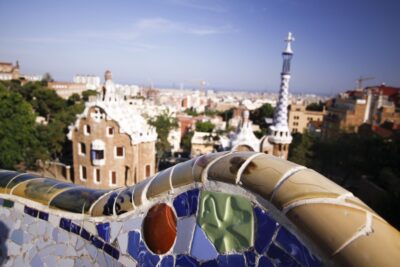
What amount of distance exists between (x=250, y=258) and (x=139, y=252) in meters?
0.78

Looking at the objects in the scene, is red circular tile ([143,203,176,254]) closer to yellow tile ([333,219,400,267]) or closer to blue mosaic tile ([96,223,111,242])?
blue mosaic tile ([96,223,111,242])

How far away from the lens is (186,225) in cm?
160

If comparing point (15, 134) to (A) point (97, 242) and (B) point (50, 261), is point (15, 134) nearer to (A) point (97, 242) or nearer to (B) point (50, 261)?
(B) point (50, 261)

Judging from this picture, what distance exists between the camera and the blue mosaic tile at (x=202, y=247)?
4.93ft

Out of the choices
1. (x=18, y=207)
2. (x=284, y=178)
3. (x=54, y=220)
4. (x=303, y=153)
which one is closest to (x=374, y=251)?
(x=284, y=178)

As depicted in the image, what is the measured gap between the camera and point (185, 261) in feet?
5.30

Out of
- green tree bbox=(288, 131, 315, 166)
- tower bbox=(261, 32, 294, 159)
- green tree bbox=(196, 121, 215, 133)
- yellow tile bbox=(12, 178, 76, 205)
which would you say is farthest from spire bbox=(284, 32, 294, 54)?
green tree bbox=(196, 121, 215, 133)

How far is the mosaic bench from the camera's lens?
3.58 feet

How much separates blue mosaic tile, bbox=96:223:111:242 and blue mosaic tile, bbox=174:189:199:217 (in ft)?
2.02

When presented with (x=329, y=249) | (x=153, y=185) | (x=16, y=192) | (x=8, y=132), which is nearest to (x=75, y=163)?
(x=8, y=132)

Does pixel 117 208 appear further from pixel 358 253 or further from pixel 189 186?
pixel 358 253

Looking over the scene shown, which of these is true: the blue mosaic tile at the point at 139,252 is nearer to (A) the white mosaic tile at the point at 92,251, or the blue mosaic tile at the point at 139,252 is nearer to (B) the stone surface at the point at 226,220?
(A) the white mosaic tile at the point at 92,251

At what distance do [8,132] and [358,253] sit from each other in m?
16.9

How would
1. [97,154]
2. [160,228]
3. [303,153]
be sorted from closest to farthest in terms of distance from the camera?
[160,228] < [97,154] < [303,153]
